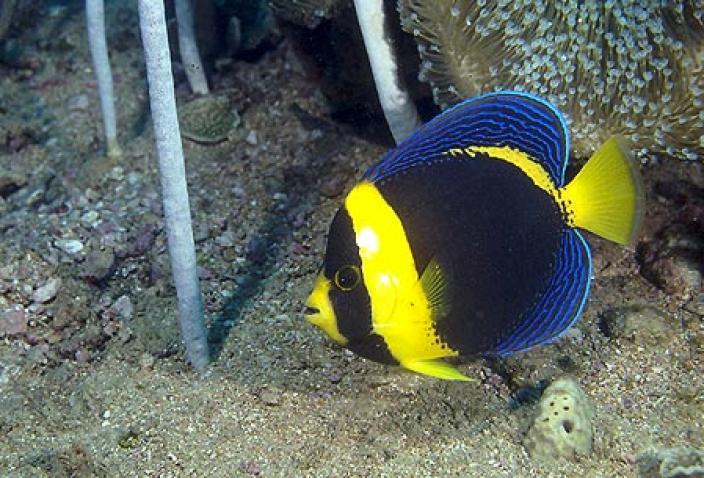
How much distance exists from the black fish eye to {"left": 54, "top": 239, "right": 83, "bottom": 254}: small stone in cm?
228

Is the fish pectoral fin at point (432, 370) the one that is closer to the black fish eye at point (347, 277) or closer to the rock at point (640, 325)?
the black fish eye at point (347, 277)

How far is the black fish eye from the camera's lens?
2.03m

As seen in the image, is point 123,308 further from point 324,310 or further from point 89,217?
point 324,310

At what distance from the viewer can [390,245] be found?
2037mm

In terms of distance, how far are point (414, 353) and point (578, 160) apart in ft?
5.24

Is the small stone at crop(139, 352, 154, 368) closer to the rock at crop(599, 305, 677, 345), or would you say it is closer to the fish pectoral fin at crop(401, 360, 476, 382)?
the fish pectoral fin at crop(401, 360, 476, 382)

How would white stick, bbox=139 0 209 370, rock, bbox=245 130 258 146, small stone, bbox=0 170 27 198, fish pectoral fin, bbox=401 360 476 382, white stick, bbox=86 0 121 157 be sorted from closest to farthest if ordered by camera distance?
fish pectoral fin, bbox=401 360 476 382
white stick, bbox=139 0 209 370
white stick, bbox=86 0 121 157
small stone, bbox=0 170 27 198
rock, bbox=245 130 258 146

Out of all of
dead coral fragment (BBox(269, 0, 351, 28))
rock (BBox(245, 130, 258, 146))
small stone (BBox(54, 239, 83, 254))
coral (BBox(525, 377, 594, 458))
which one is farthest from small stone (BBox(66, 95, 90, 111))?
coral (BBox(525, 377, 594, 458))

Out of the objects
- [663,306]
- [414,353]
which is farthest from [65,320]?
[663,306]

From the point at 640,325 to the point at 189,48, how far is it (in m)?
3.54

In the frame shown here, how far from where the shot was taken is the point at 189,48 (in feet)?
16.4

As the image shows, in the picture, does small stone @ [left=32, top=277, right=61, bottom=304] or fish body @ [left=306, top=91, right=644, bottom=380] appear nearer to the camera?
fish body @ [left=306, top=91, right=644, bottom=380]

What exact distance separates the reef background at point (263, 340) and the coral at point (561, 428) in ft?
0.17

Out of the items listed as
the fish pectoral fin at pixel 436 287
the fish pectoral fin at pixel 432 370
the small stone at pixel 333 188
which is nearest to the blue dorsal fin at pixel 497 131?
the fish pectoral fin at pixel 436 287
